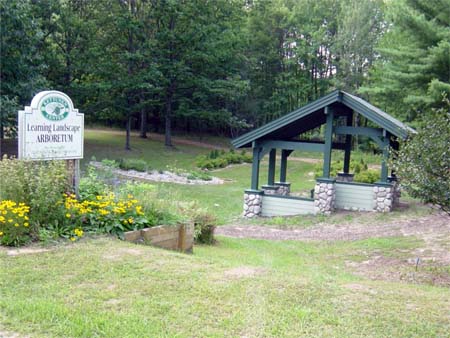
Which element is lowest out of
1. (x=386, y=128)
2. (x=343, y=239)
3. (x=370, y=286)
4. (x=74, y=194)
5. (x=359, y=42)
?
(x=343, y=239)

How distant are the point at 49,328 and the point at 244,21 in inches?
1389

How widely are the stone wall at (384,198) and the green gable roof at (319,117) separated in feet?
5.03

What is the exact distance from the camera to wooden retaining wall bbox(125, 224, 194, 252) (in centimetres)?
648

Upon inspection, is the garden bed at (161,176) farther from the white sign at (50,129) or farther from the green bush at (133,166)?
the white sign at (50,129)

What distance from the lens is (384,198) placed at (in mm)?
13406

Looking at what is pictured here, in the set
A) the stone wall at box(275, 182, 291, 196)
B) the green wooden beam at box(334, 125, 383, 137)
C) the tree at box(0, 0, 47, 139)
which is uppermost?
the tree at box(0, 0, 47, 139)

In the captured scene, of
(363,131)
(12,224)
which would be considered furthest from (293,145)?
(12,224)

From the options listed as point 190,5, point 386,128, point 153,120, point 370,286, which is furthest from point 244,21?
point 370,286

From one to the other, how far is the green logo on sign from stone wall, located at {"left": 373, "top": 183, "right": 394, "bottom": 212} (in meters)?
9.51

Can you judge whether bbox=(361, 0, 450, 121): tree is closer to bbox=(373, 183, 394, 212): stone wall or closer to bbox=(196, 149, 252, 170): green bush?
bbox=(373, 183, 394, 212): stone wall

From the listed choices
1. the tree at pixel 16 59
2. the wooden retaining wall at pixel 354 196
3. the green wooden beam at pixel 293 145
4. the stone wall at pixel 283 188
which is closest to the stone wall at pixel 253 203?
the green wooden beam at pixel 293 145

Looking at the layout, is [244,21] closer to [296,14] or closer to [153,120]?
[296,14]

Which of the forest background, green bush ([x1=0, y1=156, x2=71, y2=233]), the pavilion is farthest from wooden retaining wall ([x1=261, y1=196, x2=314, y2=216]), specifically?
green bush ([x1=0, y1=156, x2=71, y2=233])

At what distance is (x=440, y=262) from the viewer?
8188 mm
